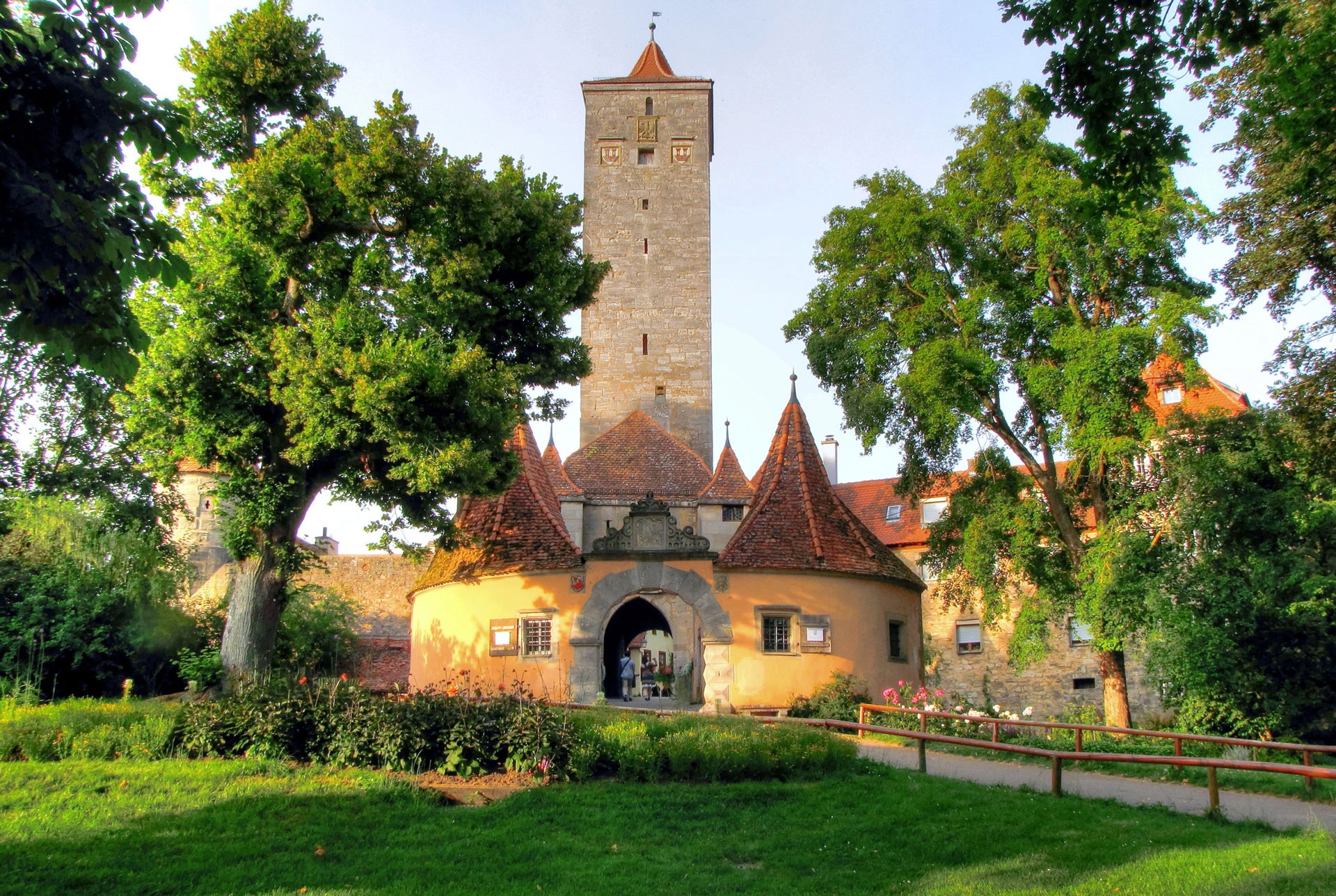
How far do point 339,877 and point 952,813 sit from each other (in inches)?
240

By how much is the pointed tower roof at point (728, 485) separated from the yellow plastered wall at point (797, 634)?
5.16m

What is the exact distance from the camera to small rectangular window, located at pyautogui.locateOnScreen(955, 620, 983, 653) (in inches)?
1463

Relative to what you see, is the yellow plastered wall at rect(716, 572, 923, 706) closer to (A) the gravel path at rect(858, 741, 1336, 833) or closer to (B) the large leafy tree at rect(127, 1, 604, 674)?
(A) the gravel path at rect(858, 741, 1336, 833)

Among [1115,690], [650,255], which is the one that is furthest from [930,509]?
[1115,690]

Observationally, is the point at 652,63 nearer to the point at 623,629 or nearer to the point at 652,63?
the point at 652,63

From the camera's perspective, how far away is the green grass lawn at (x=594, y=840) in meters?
8.66

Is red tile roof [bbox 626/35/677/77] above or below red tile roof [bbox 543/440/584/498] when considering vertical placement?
above

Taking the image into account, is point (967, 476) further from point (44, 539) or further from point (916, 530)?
point (44, 539)

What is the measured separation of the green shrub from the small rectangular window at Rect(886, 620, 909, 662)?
1.55 metres

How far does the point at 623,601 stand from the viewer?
2138cm

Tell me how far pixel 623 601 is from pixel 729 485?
23.3 ft

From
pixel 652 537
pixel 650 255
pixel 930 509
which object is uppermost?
pixel 650 255

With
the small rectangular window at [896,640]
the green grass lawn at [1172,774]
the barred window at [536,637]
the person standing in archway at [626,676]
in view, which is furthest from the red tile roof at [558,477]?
the green grass lawn at [1172,774]

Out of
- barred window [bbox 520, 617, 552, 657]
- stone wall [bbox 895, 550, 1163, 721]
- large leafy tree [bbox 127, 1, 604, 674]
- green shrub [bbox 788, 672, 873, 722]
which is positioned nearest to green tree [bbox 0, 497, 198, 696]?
large leafy tree [bbox 127, 1, 604, 674]
